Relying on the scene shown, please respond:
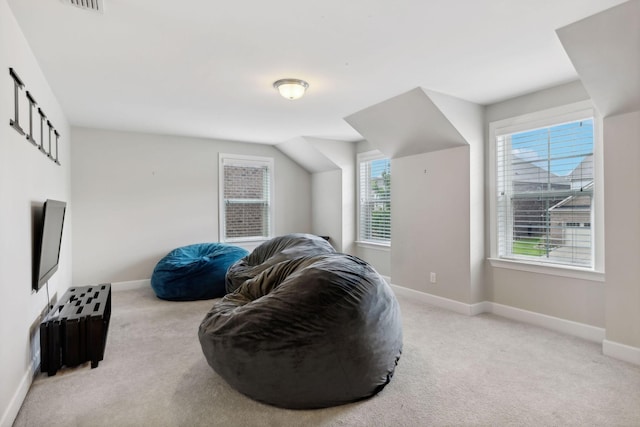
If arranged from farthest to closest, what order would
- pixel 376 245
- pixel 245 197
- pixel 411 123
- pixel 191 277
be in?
pixel 245 197 → pixel 376 245 → pixel 191 277 → pixel 411 123

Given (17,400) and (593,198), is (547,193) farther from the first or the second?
(17,400)

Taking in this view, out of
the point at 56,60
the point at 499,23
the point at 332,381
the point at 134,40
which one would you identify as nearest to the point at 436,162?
the point at 499,23

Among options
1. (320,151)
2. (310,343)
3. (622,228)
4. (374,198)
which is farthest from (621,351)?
(320,151)

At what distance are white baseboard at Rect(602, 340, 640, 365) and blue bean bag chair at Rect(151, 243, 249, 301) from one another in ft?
13.3

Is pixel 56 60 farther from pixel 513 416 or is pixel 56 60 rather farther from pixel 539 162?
pixel 539 162

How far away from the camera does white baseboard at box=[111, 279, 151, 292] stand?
4914 millimetres

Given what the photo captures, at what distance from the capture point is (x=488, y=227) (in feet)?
12.7

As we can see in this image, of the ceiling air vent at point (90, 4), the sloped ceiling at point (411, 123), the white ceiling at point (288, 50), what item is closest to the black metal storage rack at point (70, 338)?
the white ceiling at point (288, 50)

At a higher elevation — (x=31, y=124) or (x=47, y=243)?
(x=31, y=124)

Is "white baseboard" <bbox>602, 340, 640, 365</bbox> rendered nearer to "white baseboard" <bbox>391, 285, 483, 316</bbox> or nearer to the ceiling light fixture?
"white baseboard" <bbox>391, 285, 483, 316</bbox>

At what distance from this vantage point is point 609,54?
234 centimetres

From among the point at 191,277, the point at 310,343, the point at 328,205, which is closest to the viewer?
the point at 310,343

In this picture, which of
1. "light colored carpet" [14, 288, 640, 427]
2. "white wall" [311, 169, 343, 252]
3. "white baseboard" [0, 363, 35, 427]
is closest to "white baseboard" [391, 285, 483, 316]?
"light colored carpet" [14, 288, 640, 427]

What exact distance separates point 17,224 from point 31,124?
2.65 feet
